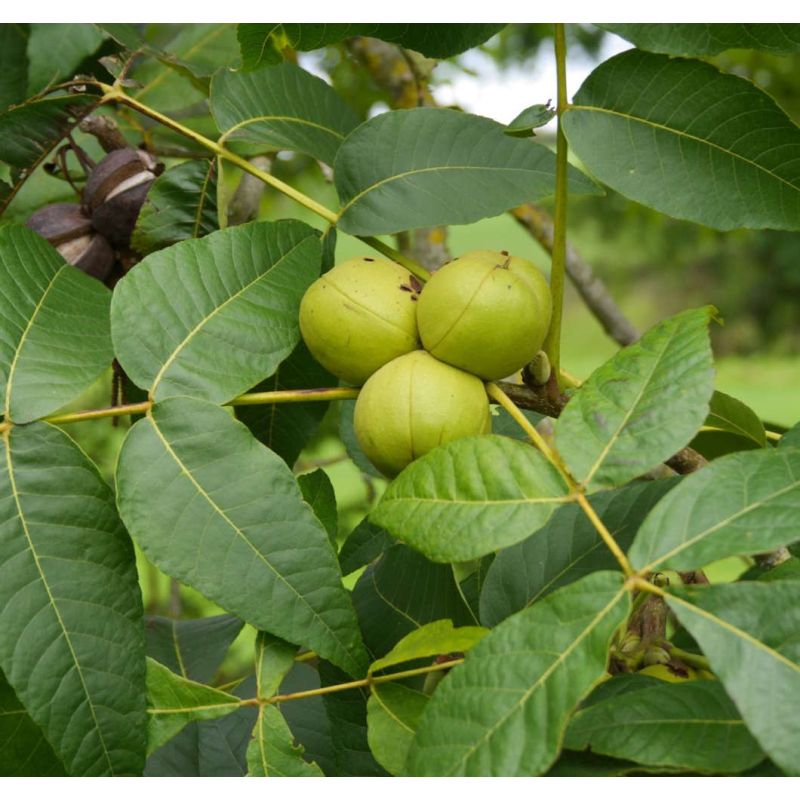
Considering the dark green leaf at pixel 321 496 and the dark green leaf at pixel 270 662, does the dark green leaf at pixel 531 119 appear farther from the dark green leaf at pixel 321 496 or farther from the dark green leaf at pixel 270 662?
the dark green leaf at pixel 270 662

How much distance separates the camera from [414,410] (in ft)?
2.82

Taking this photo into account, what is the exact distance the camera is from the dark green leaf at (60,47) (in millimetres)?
1387

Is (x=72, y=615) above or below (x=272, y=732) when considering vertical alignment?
above

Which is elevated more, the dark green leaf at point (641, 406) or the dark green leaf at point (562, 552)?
the dark green leaf at point (641, 406)

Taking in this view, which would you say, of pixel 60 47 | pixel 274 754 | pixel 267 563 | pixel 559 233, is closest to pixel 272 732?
pixel 274 754

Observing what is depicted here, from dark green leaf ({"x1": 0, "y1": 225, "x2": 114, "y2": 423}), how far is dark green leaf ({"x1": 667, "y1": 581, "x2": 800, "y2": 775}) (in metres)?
0.59

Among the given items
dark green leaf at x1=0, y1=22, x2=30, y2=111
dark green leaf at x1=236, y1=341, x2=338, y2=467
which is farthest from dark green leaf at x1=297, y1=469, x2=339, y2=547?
dark green leaf at x1=0, y1=22, x2=30, y2=111

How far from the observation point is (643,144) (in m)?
0.98

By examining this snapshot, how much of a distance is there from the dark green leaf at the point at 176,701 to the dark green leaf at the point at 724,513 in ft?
1.32

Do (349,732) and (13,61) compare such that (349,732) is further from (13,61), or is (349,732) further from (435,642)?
(13,61)

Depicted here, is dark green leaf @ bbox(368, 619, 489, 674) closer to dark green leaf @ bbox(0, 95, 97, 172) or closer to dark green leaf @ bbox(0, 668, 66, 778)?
dark green leaf @ bbox(0, 668, 66, 778)

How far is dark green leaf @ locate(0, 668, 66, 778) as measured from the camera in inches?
38.2

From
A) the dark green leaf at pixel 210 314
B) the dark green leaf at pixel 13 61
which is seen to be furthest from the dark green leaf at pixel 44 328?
the dark green leaf at pixel 13 61

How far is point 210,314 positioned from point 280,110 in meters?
0.30
